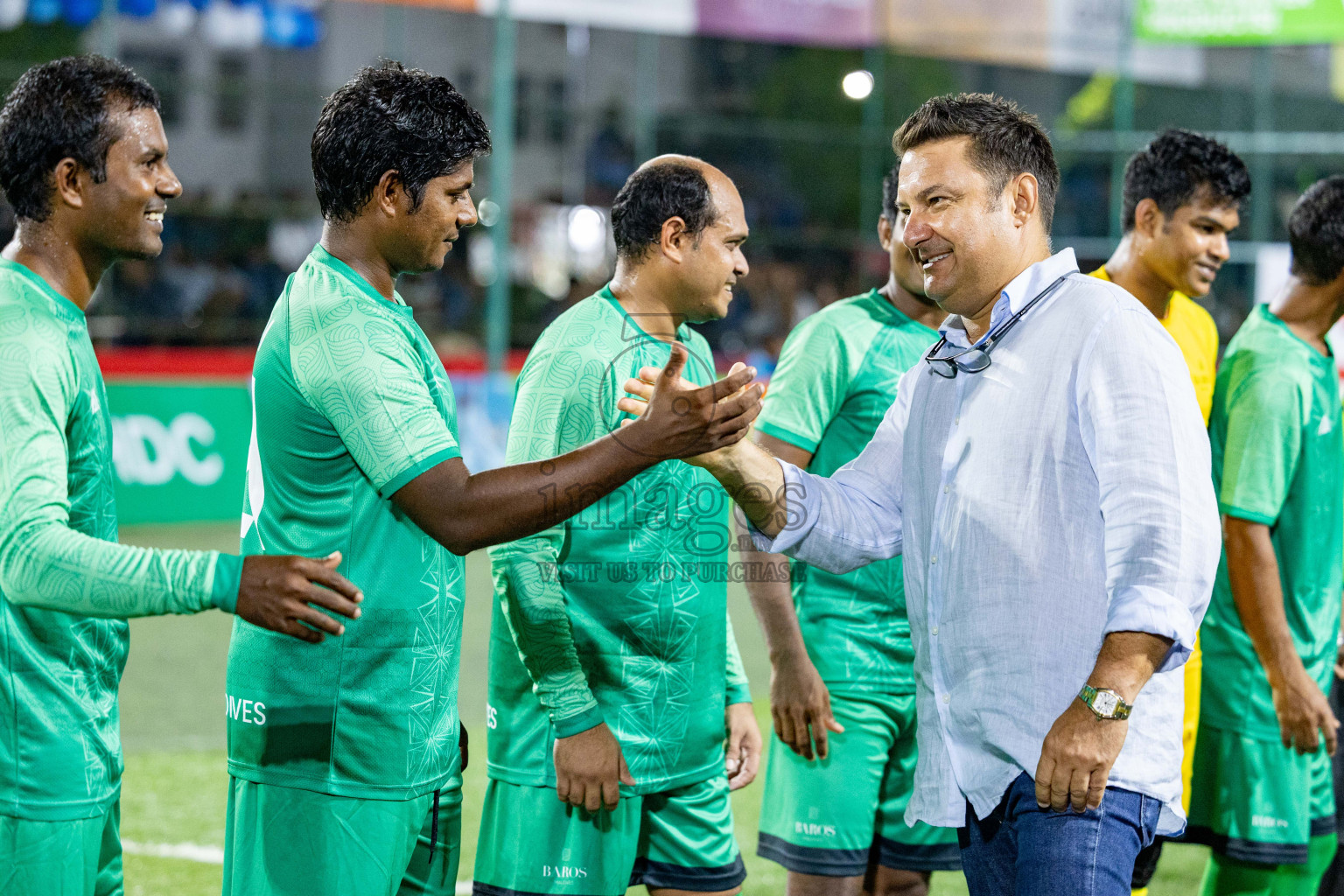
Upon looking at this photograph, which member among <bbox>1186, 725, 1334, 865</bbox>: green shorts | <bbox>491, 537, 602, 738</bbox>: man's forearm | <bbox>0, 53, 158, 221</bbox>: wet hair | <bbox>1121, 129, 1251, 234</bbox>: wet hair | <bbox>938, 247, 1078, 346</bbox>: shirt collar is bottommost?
<bbox>1186, 725, 1334, 865</bbox>: green shorts

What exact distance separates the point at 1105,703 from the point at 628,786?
1.29 metres

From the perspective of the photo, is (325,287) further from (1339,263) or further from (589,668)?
(1339,263)

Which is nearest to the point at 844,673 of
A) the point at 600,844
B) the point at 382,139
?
the point at 600,844

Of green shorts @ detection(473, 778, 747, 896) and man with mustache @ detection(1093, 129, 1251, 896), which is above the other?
man with mustache @ detection(1093, 129, 1251, 896)

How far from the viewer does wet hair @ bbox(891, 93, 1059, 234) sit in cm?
279

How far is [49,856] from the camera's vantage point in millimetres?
2547

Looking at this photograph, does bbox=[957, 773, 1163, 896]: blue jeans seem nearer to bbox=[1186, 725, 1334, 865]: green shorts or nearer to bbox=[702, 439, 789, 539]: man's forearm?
bbox=[702, 439, 789, 539]: man's forearm

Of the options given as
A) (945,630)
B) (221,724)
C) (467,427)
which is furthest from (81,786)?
(467,427)

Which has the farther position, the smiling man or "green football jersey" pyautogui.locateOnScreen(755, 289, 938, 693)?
the smiling man

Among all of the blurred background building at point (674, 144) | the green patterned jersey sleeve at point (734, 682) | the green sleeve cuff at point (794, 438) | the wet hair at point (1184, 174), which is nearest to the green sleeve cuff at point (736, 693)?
the green patterned jersey sleeve at point (734, 682)

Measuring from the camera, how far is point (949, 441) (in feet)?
9.08

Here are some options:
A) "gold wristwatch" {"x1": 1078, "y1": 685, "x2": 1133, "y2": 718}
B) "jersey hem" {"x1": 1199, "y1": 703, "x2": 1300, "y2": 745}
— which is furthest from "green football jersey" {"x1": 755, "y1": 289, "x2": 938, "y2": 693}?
"gold wristwatch" {"x1": 1078, "y1": 685, "x2": 1133, "y2": 718}

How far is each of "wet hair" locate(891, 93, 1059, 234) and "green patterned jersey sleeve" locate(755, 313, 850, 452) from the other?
107 centimetres

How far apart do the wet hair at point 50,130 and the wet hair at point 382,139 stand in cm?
40
